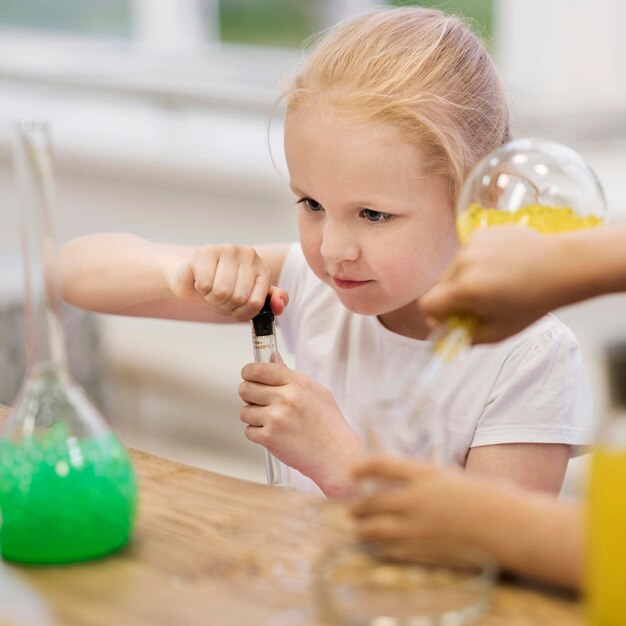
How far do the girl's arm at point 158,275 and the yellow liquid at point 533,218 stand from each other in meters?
0.36

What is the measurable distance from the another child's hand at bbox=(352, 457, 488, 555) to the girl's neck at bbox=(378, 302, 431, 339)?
0.68 metres

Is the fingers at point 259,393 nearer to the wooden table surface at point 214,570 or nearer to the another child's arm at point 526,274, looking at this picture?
the wooden table surface at point 214,570

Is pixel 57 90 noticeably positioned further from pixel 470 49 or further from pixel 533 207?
pixel 533 207

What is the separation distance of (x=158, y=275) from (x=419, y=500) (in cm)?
74

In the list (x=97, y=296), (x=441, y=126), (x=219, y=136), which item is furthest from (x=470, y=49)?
(x=219, y=136)

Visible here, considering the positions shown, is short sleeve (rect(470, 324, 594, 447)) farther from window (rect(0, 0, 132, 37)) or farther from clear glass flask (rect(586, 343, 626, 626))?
window (rect(0, 0, 132, 37))

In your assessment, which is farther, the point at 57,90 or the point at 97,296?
the point at 57,90

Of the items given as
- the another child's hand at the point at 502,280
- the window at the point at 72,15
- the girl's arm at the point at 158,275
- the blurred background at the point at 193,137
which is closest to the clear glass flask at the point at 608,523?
the another child's hand at the point at 502,280

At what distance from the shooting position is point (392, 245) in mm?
1189

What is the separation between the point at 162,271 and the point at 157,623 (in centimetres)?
74

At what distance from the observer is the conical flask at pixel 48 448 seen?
0.75 metres

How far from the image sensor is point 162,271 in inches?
53.9

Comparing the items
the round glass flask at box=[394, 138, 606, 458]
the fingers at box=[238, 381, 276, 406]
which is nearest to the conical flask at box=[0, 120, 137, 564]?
the round glass flask at box=[394, 138, 606, 458]

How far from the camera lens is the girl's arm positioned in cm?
119
